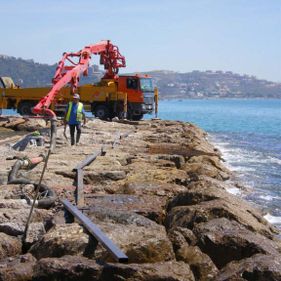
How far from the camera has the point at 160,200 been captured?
8500mm

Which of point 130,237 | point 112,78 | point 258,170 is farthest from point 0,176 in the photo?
point 112,78

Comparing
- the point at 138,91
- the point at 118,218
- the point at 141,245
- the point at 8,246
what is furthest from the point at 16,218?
the point at 138,91

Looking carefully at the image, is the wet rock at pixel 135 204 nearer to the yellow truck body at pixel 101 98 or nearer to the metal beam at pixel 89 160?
the metal beam at pixel 89 160

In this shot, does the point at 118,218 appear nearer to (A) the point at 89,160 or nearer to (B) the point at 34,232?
(B) the point at 34,232

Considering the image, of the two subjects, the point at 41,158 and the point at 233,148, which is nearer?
the point at 41,158

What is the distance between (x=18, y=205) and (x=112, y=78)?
77.1ft

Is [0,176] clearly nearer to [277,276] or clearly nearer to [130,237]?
[130,237]

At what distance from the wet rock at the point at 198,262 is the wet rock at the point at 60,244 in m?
0.94

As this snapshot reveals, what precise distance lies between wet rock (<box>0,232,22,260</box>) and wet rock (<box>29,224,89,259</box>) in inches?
7.3

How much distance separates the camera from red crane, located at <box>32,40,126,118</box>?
19.8 metres

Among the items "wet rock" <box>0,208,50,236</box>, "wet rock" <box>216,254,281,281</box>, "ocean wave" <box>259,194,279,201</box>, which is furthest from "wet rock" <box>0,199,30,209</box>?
"ocean wave" <box>259,194,279,201</box>

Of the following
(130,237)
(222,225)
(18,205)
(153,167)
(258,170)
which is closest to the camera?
(130,237)

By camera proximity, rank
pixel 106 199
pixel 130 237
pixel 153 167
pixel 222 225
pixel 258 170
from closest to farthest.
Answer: pixel 130 237, pixel 222 225, pixel 106 199, pixel 153 167, pixel 258 170

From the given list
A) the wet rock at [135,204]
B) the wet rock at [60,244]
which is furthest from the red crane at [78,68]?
the wet rock at [60,244]
